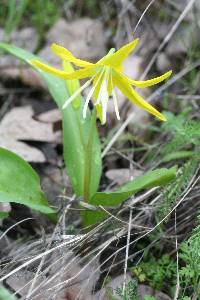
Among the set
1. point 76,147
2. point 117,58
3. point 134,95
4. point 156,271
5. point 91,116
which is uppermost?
point 117,58

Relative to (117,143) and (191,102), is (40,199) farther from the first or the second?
(191,102)

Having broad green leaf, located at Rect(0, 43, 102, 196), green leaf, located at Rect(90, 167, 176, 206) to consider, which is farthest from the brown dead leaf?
green leaf, located at Rect(90, 167, 176, 206)

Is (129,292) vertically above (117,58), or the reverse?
(117,58)

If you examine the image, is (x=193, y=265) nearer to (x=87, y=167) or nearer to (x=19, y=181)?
(x=87, y=167)

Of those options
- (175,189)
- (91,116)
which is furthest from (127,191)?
(91,116)

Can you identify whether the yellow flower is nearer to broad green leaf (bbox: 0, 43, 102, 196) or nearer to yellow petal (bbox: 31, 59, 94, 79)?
yellow petal (bbox: 31, 59, 94, 79)

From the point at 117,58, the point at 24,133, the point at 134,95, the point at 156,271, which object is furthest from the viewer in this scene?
the point at 24,133

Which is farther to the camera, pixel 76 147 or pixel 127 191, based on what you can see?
pixel 76 147
